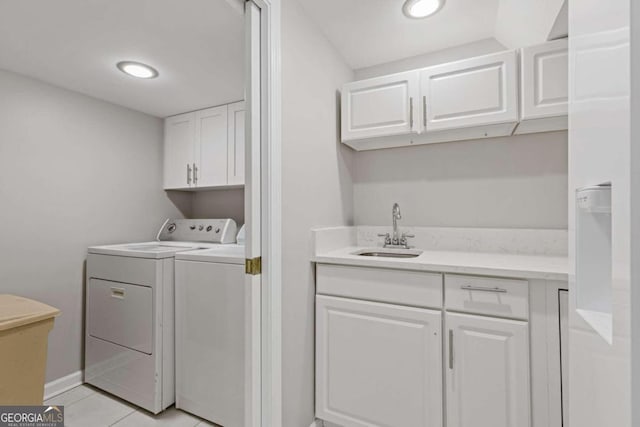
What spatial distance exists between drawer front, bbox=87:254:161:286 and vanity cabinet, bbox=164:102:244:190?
0.96 meters

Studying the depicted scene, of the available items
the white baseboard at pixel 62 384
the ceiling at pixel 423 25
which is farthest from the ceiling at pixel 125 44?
the white baseboard at pixel 62 384

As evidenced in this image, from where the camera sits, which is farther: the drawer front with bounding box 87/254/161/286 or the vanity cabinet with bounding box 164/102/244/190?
the vanity cabinet with bounding box 164/102/244/190

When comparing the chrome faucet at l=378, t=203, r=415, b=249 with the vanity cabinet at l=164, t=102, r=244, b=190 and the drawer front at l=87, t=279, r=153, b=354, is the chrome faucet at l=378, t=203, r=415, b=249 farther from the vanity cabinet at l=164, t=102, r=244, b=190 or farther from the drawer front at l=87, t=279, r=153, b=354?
the drawer front at l=87, t=279, r=153, b=354

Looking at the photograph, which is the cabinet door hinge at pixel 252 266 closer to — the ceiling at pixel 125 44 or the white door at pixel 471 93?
the ceiling at pixel 125 44

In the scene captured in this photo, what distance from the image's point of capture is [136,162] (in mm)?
2664

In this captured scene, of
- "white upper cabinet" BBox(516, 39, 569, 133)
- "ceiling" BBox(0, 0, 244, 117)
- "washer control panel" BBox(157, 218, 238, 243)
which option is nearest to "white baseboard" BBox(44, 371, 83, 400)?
"washer control panel" BBox(157, 218, 238, 243)

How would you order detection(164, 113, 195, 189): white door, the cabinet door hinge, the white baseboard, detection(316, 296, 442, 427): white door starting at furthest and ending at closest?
detection(164, 113, 195, 189): white door < the white baseboard < detection(316, 296, 442, 427): white door < the cabinet door hinge

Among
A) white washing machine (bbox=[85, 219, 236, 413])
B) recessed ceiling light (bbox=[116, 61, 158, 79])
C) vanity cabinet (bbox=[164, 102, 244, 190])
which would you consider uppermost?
recessed ceiling light (bbox=[116, 61, 158, 79])

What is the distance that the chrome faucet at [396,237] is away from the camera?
6.45ft

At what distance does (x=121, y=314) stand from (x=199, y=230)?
940 millimetres

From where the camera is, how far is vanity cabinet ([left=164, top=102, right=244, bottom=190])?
2555 mm

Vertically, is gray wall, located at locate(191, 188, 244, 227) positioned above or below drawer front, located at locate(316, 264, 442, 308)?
above

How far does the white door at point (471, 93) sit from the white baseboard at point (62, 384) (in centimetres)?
298

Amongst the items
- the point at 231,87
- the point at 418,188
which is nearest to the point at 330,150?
the point at 418,188
